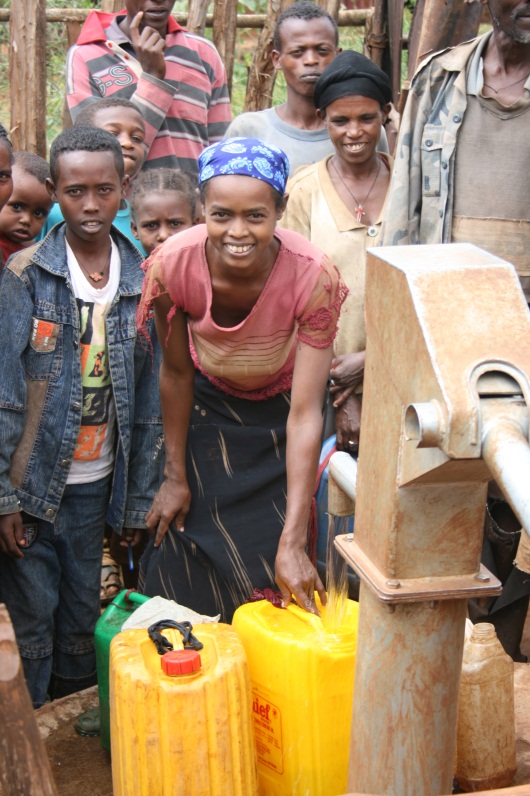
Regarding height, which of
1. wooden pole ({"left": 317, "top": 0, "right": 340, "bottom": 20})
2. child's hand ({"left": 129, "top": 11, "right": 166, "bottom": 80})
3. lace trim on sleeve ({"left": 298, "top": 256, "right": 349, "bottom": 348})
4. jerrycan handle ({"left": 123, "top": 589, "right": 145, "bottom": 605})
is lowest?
jerrycan handle ({"left": 123, "top": 589, "right": 145, "bottom": 605})

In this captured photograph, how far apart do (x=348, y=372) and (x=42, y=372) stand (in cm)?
102

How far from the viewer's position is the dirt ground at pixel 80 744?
2230 millimetres

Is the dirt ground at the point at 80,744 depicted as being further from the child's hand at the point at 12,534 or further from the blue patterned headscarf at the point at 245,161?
the blue patterned headscarf at the point at 245,161

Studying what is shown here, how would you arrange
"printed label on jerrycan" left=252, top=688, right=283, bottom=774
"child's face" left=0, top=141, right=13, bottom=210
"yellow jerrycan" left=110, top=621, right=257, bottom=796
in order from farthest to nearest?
"child's face" left=0, top=141, right=13, bottom=210 < "printed label on jerrycan" left=252, top=688, right=283, bottom=774 < "yellow jerrycan" left=110, top=621, right=257, bottom=796

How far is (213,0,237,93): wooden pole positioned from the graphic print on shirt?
8.89 ft

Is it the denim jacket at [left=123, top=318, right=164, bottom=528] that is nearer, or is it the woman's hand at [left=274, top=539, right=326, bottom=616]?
the woman's hand at [left=274, top=539, right=326, bottom=616]

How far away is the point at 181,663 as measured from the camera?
1.79 metres

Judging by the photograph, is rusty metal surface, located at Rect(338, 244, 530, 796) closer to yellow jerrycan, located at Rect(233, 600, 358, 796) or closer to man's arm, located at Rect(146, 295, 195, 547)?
yellow jerrycan, located at Rect(233, 600, 358, 796)

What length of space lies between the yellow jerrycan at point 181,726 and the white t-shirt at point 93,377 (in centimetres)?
122

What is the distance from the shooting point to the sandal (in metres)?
3.82

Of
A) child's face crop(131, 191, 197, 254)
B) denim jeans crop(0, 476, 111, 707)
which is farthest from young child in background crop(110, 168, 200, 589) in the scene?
denim jeans crop(0, 476, 111, 707)

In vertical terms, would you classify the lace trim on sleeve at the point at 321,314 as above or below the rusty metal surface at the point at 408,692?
above

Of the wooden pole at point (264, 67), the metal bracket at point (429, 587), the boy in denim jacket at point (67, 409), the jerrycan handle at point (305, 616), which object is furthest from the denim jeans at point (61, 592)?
the wooden pole at point (264, 67)

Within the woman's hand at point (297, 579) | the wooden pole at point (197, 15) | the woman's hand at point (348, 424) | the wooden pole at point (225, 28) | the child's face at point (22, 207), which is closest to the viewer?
the woman's hand at point (297, 579)
